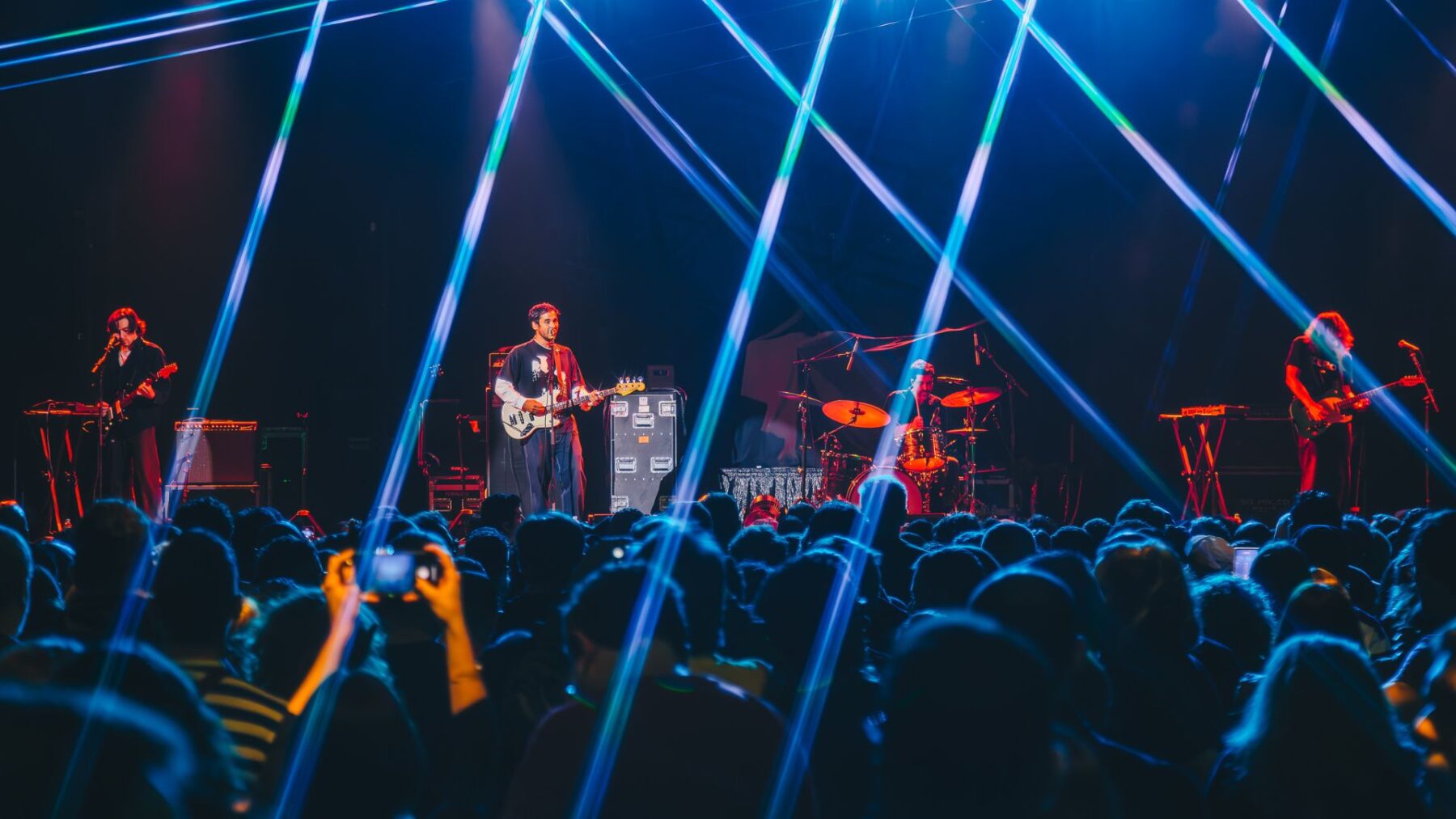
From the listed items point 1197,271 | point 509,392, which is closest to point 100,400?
point 509,392

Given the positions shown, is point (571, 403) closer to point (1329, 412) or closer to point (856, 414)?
point (856, 414)

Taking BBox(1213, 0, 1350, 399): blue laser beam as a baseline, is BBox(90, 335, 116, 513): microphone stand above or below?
below

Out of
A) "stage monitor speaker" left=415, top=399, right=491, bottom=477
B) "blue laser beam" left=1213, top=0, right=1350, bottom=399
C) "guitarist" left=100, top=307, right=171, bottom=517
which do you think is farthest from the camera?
"stage monitor speaker" left=415, top=399, right=491, bottom=477

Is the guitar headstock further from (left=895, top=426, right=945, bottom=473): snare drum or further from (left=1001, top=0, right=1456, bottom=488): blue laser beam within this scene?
(left=1001, top=0, right=1456, bottom=488): blue laser beam

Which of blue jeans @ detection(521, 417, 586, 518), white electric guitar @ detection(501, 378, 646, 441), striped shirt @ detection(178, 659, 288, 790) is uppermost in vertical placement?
white electric guitar @ detection(501, 378, 646, 441)

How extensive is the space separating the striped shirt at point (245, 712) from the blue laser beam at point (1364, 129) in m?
11.1

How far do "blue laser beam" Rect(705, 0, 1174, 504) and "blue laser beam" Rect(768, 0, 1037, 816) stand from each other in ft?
1.27

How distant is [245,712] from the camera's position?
2.02 m

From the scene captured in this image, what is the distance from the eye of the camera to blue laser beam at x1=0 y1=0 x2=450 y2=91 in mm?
10258

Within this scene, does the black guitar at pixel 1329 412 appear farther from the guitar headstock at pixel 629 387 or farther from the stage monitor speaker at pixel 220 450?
the stage monitor speaker at pixel 220 450

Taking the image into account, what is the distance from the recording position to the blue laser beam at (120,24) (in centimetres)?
995

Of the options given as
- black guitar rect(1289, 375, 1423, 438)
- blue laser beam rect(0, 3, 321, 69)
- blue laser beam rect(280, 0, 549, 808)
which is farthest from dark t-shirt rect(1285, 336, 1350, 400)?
blue laser beam rect(0, 3, 321, 69)

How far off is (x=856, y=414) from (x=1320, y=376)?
13.8 feet

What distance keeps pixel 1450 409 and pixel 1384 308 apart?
109 centimetres
